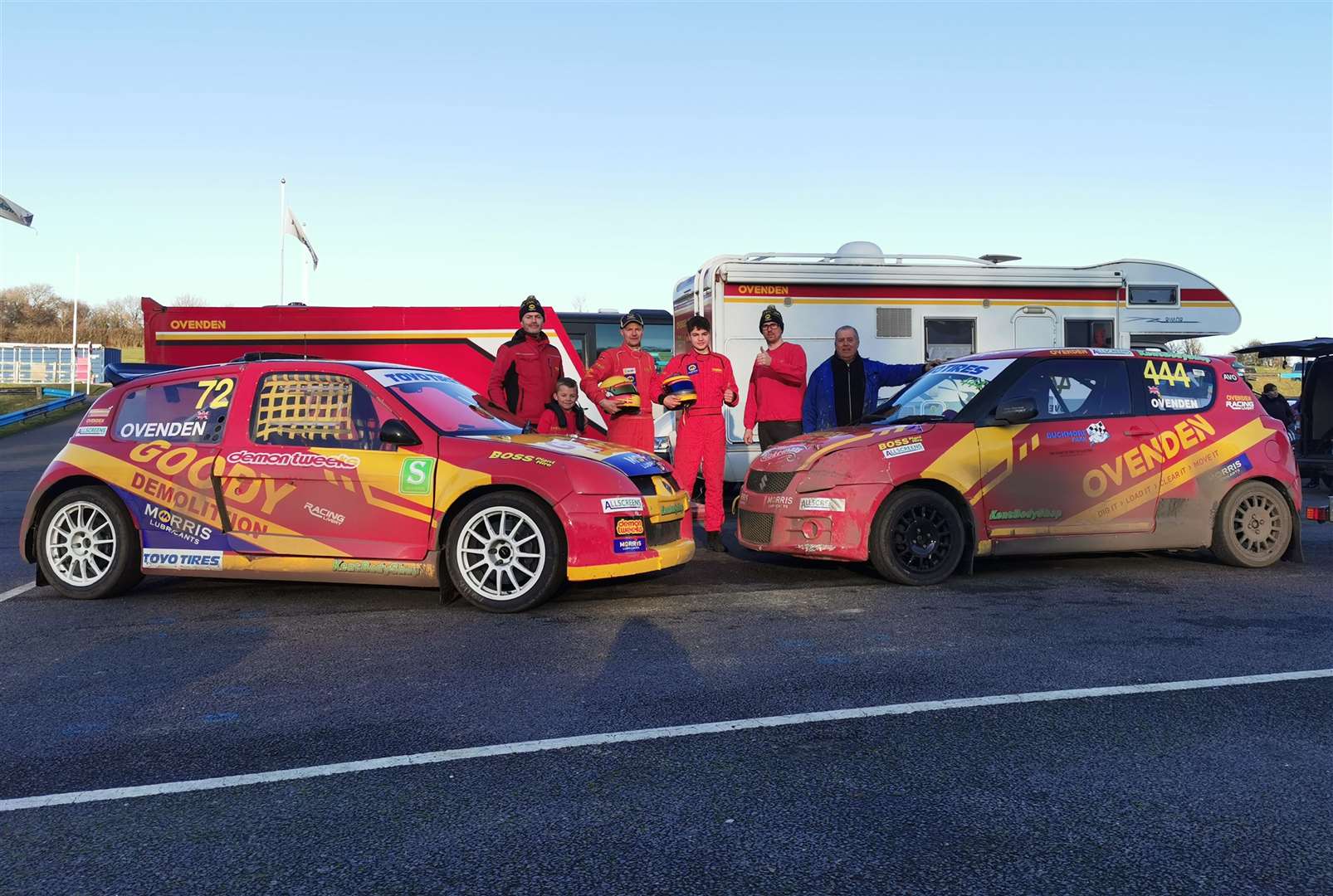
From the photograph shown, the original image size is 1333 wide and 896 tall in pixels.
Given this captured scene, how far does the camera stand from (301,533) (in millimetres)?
6633

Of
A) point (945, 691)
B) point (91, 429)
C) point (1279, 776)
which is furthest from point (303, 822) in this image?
point (91, 429)

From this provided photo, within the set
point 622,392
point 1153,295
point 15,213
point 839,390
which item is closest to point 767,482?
point 622,392

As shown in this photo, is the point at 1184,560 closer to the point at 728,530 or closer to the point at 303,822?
the point at 728,530

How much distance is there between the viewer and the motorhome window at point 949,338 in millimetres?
12086

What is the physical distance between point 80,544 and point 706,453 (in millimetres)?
4510

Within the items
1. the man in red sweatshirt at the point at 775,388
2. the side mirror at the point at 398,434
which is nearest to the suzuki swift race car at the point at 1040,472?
the man in red sweatshirt at the point at 775,388

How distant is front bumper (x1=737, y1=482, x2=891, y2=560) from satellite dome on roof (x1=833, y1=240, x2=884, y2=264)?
5034mm

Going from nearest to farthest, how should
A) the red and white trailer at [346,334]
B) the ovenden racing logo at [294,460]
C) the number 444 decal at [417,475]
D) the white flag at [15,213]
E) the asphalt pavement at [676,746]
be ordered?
the asphalt pavement at [676,746], the number 444 decal at [417,475], the ovenden racing logo at [294,460], the red and white trailer at [346,334], the white flag at [15,213]

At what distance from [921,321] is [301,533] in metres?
7.61

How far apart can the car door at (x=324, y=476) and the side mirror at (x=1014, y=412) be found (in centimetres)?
382

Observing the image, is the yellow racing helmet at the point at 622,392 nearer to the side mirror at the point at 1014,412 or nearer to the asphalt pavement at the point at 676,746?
the asphalt pavement at the point at 676,746

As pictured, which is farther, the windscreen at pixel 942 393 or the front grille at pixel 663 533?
the windscreen at pixel 942 393

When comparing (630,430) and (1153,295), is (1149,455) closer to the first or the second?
(630,430)

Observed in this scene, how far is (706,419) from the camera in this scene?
8.88 m
